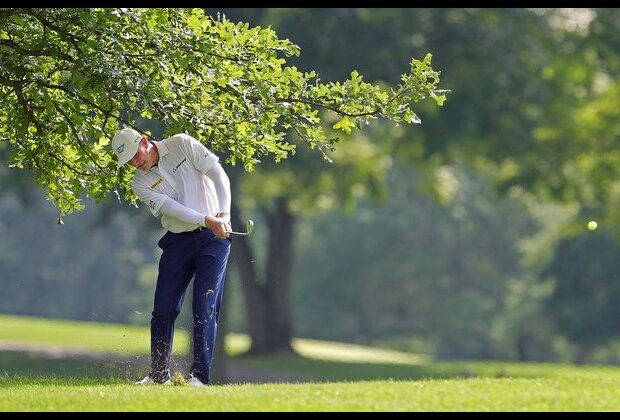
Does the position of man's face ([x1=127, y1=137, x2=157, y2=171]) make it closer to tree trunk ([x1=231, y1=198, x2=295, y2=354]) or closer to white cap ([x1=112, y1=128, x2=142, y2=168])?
white cap ([x1=112, y1=128, x2=142, y2=168])

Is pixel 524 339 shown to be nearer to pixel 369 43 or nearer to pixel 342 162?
pixel 342 162

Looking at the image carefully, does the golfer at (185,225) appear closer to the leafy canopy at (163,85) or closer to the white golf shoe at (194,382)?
the white golf shoe at (194,382)

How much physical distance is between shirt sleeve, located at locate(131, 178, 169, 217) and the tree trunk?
20.7 metres

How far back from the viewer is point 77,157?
1279 centimetres

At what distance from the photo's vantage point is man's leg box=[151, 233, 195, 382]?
33.6 feet

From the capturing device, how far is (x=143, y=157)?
10086 mm

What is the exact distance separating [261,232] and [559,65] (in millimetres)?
42404

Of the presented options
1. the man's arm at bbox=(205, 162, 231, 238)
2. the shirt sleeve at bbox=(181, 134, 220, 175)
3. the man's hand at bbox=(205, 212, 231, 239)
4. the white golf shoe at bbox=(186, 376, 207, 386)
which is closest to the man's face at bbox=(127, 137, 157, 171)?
the shirt sleeve at bbox=(181, 134, 220, 175)

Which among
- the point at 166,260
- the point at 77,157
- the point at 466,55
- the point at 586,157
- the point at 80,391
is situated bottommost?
the point at 80,391

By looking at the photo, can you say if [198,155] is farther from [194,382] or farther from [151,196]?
[194,382]

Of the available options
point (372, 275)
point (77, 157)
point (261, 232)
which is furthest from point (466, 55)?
point (261, 232)

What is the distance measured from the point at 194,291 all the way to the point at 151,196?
2.60 feet

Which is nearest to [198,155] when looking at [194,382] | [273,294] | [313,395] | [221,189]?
[221,189]

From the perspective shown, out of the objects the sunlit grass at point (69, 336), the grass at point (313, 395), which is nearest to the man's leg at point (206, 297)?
the grass at point (313, 395)
